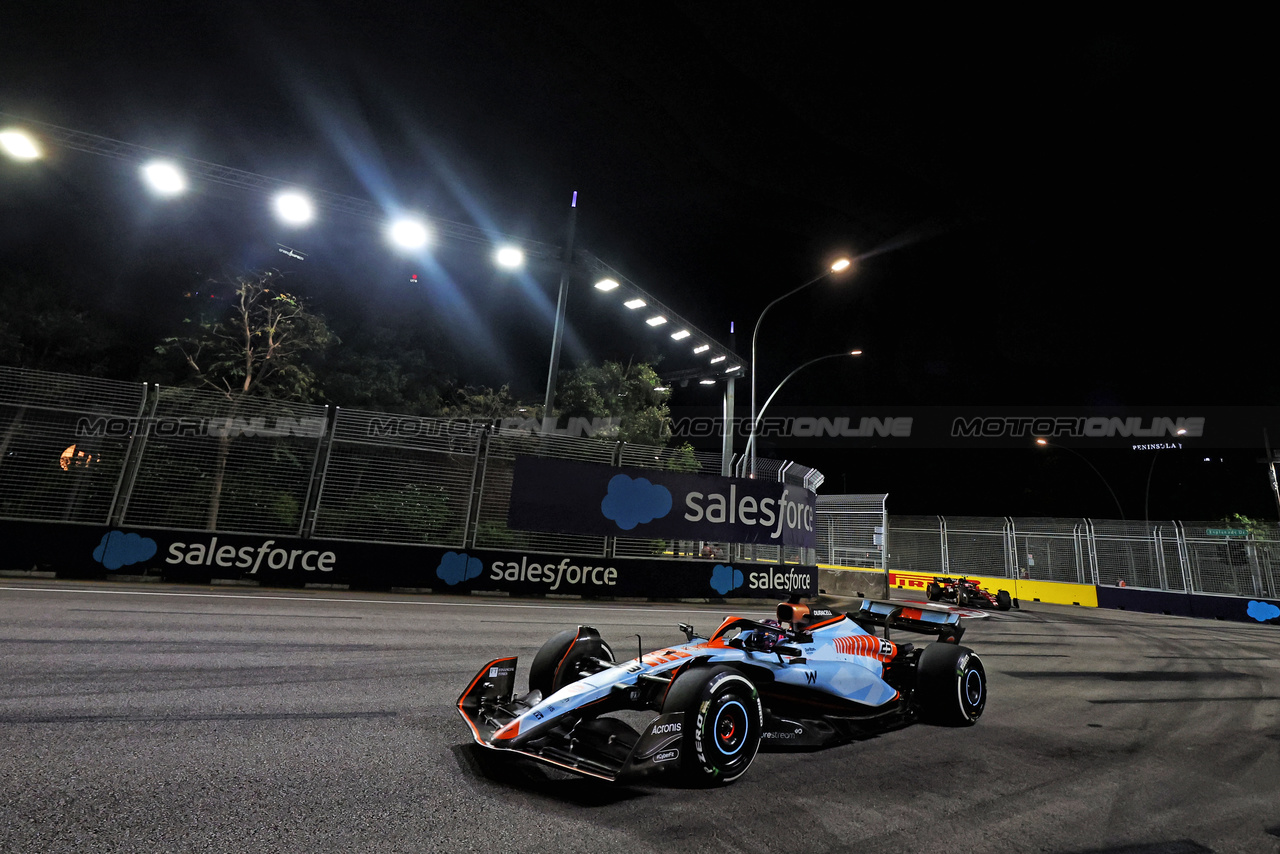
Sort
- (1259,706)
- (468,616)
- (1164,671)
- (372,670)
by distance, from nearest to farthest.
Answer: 1. (372,670)
2. (1259,706)
3. (1164,671)
4. (468,616)

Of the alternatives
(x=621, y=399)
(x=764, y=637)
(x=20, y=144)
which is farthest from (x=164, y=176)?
(x=621, y=399)

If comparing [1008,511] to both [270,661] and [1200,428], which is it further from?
[270,661]

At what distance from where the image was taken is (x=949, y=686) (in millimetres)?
4285

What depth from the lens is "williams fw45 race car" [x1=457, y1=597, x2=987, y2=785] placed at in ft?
9.42

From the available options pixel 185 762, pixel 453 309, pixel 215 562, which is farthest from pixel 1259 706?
pixel 453 309

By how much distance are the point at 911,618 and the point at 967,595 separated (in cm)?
1450

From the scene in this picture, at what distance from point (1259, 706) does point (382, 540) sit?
42.3 ft

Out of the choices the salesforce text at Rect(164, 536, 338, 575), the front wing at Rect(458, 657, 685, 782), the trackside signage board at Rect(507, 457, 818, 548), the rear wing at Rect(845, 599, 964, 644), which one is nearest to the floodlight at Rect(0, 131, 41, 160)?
the salesforce text at Rect(164, 536, 338, 575)

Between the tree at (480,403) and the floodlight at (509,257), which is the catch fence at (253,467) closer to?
the floodlight at (509,257)

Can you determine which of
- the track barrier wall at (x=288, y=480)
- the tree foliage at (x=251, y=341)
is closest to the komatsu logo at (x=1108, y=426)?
the track barrier wall at (x=288, y=480)

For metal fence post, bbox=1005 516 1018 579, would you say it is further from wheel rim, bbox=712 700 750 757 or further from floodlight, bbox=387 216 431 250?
wheel rim, bbox=712 700 750 757

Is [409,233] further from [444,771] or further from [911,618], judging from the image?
[444,771]

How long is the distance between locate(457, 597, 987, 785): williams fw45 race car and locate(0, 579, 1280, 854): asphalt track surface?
147 mm

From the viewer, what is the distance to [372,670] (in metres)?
4.82
